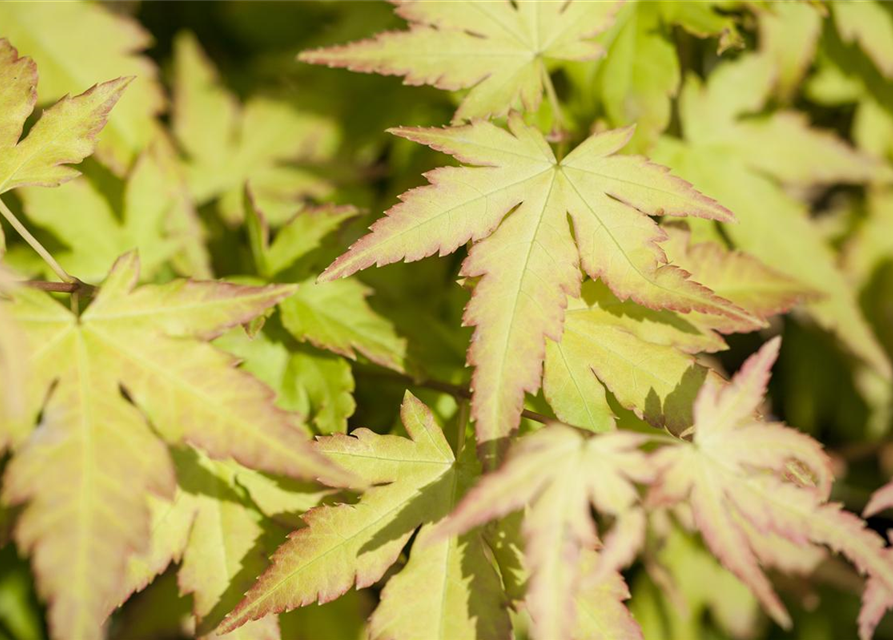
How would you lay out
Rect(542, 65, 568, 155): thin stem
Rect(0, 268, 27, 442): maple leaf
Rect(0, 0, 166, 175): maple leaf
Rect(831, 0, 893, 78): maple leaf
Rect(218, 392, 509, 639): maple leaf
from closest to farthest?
Rect(0, 268, 27, 442): maple leaf
Rect(218, 392, 509, 639): maple leaf
Rect(542, 65, 568, 155): thin stem
Rect(0, 0, 166, 175): maple leaf
Rect(831, 0, 893, 78): maple leaf

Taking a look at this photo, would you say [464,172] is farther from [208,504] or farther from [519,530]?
[208,504]

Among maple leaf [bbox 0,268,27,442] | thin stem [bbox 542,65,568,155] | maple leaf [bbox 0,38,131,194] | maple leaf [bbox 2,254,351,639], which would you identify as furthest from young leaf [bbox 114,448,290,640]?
thin stem [bbox 542,65,568,155]

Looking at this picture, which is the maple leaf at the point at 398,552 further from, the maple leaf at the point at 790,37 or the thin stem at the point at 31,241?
the maple leaf at the point at 790,37

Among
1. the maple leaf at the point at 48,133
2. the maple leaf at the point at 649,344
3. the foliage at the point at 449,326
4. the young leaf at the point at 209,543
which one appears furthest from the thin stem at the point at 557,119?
the young leaf at the point at 209,543

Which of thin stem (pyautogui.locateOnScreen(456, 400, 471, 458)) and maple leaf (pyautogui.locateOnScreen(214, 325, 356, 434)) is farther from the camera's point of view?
maple leaf (pyautogui.locateOnScreen(214, 325, 356, 434))

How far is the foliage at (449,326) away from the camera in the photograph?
2.95 feet

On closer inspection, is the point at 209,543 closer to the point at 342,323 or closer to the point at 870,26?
the point at 342,323

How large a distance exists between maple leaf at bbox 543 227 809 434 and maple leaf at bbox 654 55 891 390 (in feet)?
1.03

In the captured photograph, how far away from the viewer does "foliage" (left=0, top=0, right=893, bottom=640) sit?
0.90 metres

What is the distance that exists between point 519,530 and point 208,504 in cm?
52

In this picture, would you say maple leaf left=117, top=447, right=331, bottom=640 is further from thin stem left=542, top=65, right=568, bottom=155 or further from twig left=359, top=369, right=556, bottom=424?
thin stem left=542, top=65, right=568, bottom=155

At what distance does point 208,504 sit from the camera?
3.91 ft

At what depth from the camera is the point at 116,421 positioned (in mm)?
914

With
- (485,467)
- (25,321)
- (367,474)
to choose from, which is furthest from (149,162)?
(485,467)
